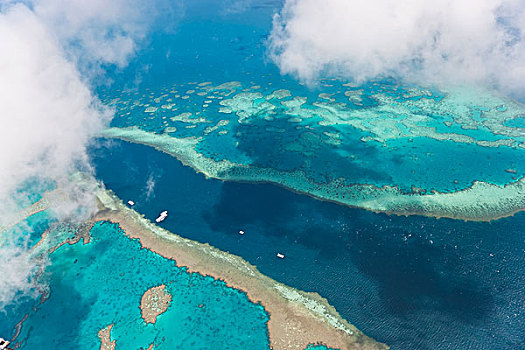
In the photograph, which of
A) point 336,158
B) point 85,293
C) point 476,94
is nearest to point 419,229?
point 336,158

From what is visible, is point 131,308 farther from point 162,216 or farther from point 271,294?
point 271,294

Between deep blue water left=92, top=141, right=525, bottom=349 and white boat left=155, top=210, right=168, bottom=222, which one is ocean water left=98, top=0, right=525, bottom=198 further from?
white boat left=155, top=210, right=168, bottom=222

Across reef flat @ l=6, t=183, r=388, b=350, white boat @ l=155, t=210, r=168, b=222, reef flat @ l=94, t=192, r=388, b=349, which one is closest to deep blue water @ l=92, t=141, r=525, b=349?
white boat @ l=155, t=210, r=168, b=222

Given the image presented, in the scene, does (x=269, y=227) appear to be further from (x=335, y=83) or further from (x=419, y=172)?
(x=335, y=83)

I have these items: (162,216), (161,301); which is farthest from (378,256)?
(162,216)

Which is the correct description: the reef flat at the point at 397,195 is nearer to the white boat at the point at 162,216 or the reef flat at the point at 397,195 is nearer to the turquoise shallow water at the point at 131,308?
the white boat at the point at 162,216
